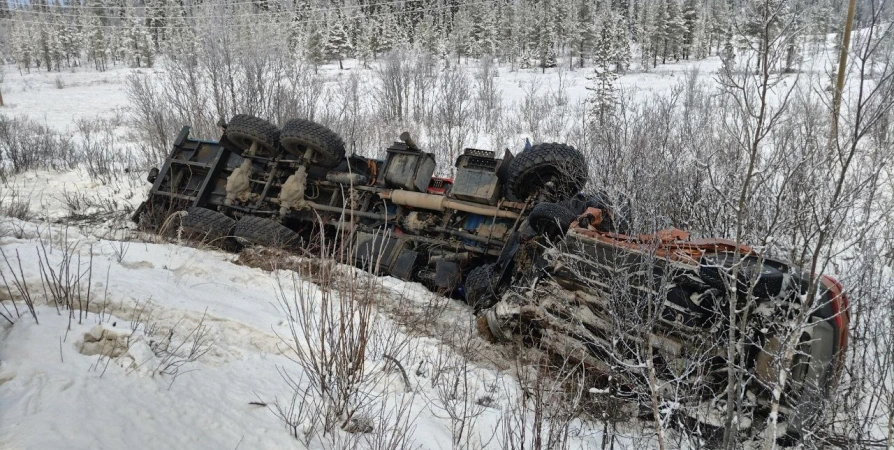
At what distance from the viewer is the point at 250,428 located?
2.34 m

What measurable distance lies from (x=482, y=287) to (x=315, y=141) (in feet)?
10.4

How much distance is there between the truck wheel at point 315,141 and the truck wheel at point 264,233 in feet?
3.72

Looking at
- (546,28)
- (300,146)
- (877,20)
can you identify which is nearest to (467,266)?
(300,146)

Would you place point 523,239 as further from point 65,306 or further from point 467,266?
point 65,306

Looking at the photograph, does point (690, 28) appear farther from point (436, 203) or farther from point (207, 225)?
point (207, 225)

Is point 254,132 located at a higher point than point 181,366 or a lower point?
higher

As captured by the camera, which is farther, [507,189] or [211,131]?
[211,131]

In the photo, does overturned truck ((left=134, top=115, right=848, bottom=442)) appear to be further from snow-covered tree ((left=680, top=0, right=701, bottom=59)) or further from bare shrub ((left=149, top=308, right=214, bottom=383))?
snow-covered tree ((left=680, top=0, right=701, bottom=59))

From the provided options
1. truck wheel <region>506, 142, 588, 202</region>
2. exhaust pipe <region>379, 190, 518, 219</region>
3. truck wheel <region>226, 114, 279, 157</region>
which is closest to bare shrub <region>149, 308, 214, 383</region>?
exhaust pipe <region>379, 190, 518, 219</region>

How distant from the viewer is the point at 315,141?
676cm

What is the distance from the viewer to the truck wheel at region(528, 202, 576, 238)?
482cm

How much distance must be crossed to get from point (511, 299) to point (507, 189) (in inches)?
81.9

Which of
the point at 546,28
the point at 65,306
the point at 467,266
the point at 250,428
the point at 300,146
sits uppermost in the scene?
the point at 546,28

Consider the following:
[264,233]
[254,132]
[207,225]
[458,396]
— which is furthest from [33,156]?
[458,396]
